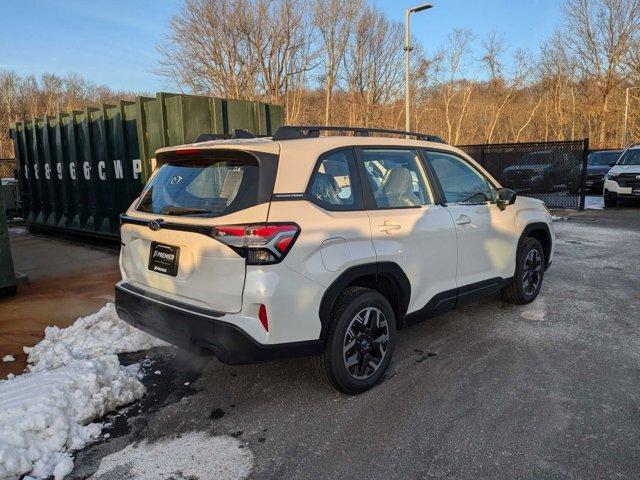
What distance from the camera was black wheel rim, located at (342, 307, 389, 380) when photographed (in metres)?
3.39

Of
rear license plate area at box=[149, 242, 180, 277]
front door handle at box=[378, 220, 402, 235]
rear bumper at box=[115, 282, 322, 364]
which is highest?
front door handle at box=[378, 220, 402, 235]

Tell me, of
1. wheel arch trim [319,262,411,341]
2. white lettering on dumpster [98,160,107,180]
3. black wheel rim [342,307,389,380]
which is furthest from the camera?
white lettering on dumpster [98,160,107,180]

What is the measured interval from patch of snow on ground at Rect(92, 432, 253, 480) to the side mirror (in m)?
3.29

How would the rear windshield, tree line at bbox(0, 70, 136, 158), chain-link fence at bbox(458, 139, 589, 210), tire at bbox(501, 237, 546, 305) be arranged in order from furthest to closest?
tree line at bbox(0, 70, 136, 158) → chain-link fence at bbox(458, 139, 589, 210) → tire at bbox(501, 237, 546, 305) → the rear windshield

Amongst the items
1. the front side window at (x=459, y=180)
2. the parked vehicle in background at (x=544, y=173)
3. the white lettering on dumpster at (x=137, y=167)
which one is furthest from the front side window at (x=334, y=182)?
the parked vehicle in background at (x=544, y=173)

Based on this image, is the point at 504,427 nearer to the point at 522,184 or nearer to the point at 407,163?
the point at 407,163

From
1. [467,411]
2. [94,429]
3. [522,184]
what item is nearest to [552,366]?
[467,411]

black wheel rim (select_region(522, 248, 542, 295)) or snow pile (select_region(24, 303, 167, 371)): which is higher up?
black wheel rim (select_region(522, 248, 542, 295))

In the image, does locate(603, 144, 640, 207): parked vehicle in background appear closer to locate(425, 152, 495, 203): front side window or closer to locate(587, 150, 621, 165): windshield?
locate(587, 150, 621, 165): windshield

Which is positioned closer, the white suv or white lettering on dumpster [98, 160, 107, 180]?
the white suv

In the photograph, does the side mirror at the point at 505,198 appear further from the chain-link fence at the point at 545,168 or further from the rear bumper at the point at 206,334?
the chain-link fence at the point at 545,168

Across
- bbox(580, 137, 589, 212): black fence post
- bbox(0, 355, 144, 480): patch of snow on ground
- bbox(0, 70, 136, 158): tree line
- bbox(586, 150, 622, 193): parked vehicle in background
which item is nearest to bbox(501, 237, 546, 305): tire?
bbox(0, 355, 144, 480): patch of snow on ground

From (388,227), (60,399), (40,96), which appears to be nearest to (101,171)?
(60,399)

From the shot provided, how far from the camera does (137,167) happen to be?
340 inches
